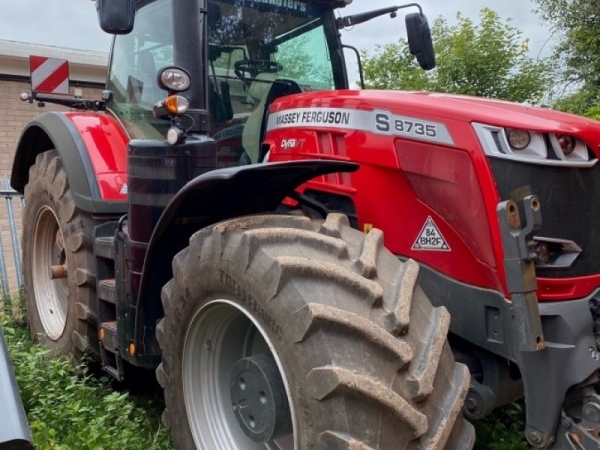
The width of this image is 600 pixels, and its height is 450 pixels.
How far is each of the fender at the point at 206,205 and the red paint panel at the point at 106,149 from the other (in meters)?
0.80

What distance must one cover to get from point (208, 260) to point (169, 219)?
1.16 feet

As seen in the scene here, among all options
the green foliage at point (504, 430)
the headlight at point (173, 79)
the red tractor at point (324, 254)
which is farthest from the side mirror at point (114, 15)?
the green foliage at point (504, 430)

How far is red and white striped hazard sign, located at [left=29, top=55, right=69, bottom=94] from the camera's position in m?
4.74

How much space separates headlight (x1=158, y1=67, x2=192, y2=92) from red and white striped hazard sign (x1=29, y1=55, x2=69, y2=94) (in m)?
2.38

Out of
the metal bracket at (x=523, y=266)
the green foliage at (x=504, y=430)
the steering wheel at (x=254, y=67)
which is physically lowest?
the green foliage at (x=504, y=430)

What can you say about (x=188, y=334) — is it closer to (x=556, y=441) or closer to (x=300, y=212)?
(x=300, y=212)

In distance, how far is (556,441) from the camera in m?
1.99

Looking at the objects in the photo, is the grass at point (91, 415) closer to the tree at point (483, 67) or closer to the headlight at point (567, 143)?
the headlight at point (567, 143)

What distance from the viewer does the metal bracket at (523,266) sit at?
1920mm

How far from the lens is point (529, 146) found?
7.00 ft

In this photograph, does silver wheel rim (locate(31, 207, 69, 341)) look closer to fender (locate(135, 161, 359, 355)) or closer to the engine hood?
fender (locate(135, 161, 359, 355))

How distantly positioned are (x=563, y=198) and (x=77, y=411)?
2.39m

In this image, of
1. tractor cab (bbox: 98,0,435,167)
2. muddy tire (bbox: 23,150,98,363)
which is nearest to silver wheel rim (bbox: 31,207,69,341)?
muddy tire (bbox: 23,150,98,363)

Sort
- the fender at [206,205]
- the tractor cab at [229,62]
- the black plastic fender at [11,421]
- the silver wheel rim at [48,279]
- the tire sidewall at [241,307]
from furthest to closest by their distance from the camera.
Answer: the silver wheel rim at [48,279]
the tractor cab at [229,62]
the fender at [206,205]
the tire sidewall at [241,307]
the black plastic fender at [11,421]
